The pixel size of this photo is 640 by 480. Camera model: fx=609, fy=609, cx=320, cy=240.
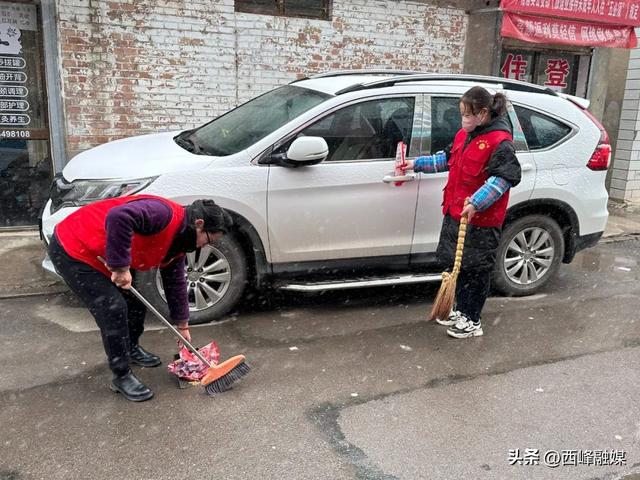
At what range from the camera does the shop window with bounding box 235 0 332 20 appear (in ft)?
24.5

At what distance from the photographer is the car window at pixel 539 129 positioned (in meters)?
5.18

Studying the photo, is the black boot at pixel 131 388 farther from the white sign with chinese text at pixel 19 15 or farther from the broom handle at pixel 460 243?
the white sign with chinese text at pixel 19 15

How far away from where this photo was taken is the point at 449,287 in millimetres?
4477

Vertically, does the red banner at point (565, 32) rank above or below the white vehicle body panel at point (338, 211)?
→ above

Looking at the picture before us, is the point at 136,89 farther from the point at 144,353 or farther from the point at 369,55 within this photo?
the point at 144,353

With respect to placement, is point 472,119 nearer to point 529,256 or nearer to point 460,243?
point 460,243

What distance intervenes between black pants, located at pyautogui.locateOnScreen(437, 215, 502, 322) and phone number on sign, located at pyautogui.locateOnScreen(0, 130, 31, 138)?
4864mm

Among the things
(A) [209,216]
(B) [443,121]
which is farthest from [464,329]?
(A) [209,216]

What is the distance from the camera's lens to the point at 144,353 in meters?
3.94

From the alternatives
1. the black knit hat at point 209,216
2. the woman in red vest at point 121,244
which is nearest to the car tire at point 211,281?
the woman in red vest at point 121,244

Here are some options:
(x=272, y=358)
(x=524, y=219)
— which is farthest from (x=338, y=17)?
(x=272, y=358)

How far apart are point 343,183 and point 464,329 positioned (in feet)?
4.65

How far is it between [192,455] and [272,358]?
119cm

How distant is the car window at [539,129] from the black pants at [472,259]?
1.21 meters
